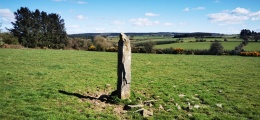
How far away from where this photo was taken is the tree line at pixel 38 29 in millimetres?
60250

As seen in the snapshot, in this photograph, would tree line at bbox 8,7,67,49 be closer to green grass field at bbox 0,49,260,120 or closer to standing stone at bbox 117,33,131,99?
green grass field at bbox 0,49,260,120

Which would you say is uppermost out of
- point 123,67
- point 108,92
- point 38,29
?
point 38,29

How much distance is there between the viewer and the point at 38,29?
63969mm

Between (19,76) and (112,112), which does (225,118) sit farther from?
(19,76)

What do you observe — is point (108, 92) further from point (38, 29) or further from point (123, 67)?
point (38, 29)

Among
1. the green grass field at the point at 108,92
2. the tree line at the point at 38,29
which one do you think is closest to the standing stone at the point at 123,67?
the green grass field at the point at 108,92

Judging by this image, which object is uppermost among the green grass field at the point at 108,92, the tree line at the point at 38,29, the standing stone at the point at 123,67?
the tree line at the point at 38,29

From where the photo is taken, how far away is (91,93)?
39.9 feet

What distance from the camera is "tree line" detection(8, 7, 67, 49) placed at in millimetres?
60250

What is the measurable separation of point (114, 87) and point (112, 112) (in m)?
4.04

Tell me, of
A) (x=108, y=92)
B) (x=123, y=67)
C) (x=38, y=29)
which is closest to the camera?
(x=123, y=67)

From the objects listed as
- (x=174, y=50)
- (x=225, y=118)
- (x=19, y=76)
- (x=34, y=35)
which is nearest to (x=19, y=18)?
(x=34, y=35)

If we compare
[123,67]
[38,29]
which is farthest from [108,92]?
[38,29]

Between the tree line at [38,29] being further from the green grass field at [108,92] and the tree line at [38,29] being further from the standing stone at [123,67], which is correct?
the standing stone at [123,67]
